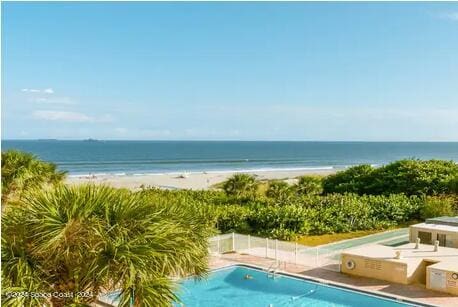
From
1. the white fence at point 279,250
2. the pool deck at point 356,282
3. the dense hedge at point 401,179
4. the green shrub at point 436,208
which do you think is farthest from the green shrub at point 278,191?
the pool deck at point 356,282

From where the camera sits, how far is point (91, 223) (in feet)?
21.9

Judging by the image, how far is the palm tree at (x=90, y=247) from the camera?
20.9 feet

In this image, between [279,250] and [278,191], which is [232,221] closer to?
[279,250]

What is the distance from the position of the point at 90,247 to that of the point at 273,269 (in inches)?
470

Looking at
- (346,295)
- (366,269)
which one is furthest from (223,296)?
(366,269)

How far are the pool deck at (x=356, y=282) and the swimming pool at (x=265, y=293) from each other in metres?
0.38

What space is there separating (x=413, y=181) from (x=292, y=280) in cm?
1847

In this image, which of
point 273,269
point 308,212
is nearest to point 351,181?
point 308,212

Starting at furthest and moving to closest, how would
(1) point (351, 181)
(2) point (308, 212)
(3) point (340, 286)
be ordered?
(1) point (351, 181) → (2) point (308, 212) → (3) point (340, 286)

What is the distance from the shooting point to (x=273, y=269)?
17.7 meters

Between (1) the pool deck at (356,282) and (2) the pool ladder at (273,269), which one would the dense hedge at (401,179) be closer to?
(1) the pool deck at (356,282)

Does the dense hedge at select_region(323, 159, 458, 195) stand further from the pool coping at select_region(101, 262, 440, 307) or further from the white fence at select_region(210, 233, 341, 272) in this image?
the pool coping at select_region(101, 262, 440, 307)

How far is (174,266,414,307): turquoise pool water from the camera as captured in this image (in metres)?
15.1

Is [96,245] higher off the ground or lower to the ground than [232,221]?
higher
